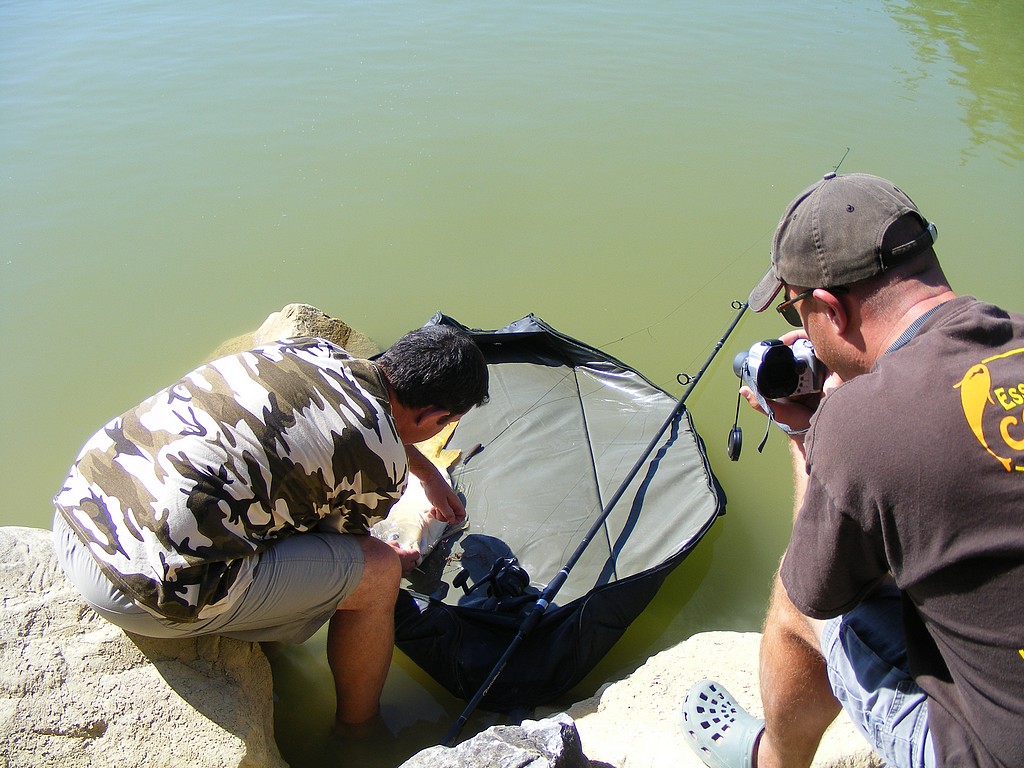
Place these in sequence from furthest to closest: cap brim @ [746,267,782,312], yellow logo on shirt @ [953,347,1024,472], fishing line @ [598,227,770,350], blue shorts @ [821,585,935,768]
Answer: fishing line @ [598,227,770,350] → cap brim @ [746,267,782,312] → blue shorts @ [821,585,935,768] → yellow logo on shirt @ [953,347,1024,472]

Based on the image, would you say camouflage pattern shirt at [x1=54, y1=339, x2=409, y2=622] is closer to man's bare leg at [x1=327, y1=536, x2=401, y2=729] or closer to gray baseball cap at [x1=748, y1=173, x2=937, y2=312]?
man's bare leg at [x1=327, y1=536, x2=401, y2=729]

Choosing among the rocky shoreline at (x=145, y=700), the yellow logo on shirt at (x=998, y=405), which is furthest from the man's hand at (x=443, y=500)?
the yellow logo on shirt at (x=998, y=405)

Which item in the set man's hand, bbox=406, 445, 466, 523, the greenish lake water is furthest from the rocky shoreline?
man's hand, bbox=406, 445, 466, 523

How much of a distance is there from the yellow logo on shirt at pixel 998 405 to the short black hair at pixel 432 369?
3.99 feet

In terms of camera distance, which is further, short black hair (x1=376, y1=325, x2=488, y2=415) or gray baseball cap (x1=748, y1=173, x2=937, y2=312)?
short black hair (x1=376, y1=325, x2=488, y2=415)

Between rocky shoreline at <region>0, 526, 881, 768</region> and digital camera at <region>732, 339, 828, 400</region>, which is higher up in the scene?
digital camera at <region>732, 339, 828, 400</region>

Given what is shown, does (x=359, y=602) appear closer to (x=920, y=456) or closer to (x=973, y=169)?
(x=920, y=456)

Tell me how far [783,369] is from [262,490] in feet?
4.28

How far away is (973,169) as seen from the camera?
5.33 m

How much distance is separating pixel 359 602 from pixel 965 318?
63.1 inches

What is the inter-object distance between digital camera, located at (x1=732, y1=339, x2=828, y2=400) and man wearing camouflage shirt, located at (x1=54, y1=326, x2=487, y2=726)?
2.37 feet

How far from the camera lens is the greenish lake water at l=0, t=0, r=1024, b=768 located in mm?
3555

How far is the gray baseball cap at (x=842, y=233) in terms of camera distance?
59.2 inches

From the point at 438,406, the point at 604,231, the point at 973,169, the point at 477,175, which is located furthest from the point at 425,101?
the point at 438,406
